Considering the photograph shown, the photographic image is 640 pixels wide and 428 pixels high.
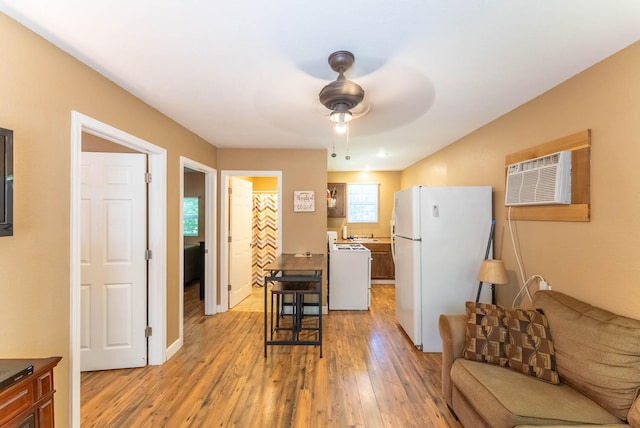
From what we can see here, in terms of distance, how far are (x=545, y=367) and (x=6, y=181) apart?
306 centimetres

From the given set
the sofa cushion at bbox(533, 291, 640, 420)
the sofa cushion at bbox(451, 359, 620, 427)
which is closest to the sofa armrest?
the sofa cushion at bbox(451, 359, 620, 427)

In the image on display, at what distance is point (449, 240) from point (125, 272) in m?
3.19

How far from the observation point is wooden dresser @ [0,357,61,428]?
1076 millimetres

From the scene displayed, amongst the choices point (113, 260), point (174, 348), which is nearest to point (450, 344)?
point (174, 348)

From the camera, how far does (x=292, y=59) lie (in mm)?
1744

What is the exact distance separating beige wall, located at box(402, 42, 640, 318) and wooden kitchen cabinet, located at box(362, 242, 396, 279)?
3095mm

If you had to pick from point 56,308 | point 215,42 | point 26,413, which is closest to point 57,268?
point 56,308

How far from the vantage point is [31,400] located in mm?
1181

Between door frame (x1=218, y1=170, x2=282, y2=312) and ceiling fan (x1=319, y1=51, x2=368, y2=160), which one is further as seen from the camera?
door frame (x1=218, y1=170, x2=282, y2=312)

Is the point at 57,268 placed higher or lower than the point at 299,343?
higher

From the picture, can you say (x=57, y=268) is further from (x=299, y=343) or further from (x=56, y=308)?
(x=299, y=343)

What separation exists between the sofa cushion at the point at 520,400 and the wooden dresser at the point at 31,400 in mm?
2171

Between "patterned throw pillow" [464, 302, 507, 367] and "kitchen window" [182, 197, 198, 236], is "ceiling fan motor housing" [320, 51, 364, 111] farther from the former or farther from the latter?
"kitchen window" [182, 197, 198, 236]

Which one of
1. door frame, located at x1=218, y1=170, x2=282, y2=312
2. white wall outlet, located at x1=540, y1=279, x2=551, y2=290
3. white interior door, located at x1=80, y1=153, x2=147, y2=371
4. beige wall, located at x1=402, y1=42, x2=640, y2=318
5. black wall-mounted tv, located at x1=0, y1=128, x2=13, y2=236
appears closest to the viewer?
black wall-mounted tv, located at x1=0, y1=128, x2=13, y2=236
